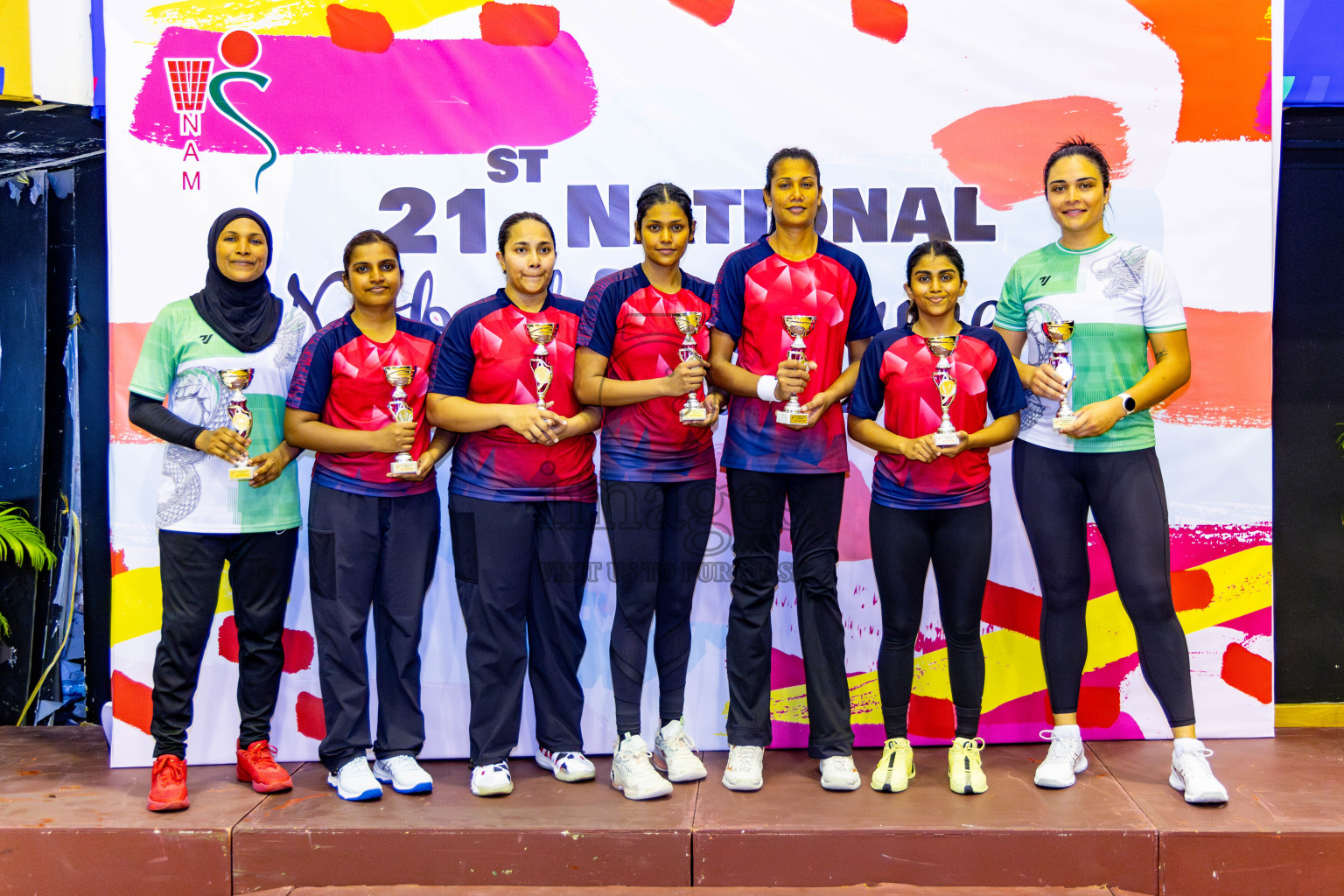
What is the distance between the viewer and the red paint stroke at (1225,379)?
3783 millimetres

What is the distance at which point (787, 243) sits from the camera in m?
3.30

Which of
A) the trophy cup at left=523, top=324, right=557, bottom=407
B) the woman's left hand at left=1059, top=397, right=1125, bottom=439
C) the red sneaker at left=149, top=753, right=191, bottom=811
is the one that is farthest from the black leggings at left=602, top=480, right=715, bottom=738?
the red sneaker at left=149, top=753, right=191, bottom=811

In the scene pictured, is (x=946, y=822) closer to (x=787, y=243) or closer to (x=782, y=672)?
(x=782, y=672)

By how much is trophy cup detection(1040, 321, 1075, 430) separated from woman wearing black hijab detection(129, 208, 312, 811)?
8.14 feet

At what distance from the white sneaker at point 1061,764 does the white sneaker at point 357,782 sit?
2153 millimetres

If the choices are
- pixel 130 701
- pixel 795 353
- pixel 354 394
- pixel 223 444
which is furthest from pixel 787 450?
pixel 130 701

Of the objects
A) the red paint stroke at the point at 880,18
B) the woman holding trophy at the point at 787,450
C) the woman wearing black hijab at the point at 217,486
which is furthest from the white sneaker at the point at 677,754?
the red paint stroke at the point at 880,18

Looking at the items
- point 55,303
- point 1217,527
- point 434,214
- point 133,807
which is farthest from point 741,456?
point 55,303

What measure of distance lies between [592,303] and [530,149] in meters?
0.81

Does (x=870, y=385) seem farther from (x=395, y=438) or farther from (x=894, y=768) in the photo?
(x=395, y=438)

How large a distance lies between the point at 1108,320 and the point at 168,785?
11.0 feet

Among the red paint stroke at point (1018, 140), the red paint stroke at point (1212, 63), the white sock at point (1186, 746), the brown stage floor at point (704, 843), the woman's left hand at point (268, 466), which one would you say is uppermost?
the red paint stroke at point (1212, 63)

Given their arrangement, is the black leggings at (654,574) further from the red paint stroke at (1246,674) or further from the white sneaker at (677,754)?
the red paint stroke at (1246,674)

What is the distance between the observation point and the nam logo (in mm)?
3703
